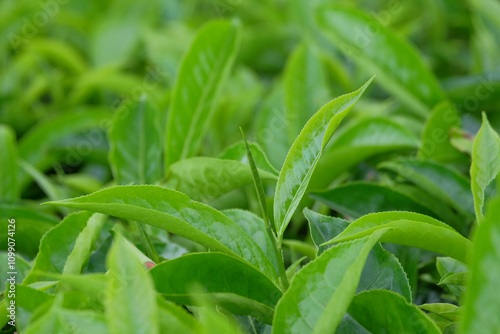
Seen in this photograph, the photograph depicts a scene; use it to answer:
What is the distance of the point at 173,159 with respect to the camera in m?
0.99

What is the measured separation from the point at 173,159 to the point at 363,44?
49cm

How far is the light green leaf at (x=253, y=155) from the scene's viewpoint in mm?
781

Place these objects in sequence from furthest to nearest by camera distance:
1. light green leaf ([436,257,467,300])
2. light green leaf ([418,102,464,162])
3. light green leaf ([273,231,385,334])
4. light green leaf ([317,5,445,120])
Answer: light green leaf ([317,5,445,120])
light green leaf ([418,102,464,162])
light green leaf ([436,257,467,300])
light green leaf ([273,231,385,334])

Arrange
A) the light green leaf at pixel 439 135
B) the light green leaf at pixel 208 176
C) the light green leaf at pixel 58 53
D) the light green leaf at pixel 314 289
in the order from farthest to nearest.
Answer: the light green leaf at pixel 58 53
the light green leaf at pixel 439 135
the light green leaf at pixel 208 176
the light green leaf at pixel 314 289

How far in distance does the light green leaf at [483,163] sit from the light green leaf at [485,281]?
267mm

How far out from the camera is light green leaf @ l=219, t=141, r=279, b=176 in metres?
0.78

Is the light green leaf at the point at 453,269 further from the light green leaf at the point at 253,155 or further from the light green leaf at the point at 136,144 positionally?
the light green leaf at the point at 136,144

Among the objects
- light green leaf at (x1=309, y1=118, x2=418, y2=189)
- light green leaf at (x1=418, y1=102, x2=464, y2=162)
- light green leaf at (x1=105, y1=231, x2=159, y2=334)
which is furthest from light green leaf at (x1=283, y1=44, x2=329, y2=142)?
light green leaf at (x1=105, y1=231, x2=159, y2=334)

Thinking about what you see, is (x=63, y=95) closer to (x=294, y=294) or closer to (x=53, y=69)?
(x=53, y=69)

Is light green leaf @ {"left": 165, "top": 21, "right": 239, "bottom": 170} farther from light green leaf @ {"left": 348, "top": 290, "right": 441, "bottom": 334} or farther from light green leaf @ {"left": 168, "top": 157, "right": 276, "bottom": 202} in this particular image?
light green leaf @ {"left": 348, "top": 290, "right": 441, "bottom": 334}

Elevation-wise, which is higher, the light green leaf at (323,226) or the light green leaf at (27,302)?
the light green leaf at (323,226)

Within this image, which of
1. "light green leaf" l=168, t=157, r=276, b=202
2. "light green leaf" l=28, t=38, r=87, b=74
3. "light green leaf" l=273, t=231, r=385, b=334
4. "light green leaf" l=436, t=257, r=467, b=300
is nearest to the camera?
"light green leaf" l=273, t=231, r=385, b=334

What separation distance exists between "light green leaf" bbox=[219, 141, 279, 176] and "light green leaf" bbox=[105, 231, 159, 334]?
310 millimetres

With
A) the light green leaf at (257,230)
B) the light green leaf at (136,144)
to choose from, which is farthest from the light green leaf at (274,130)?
the light green leaf at (257,230)
